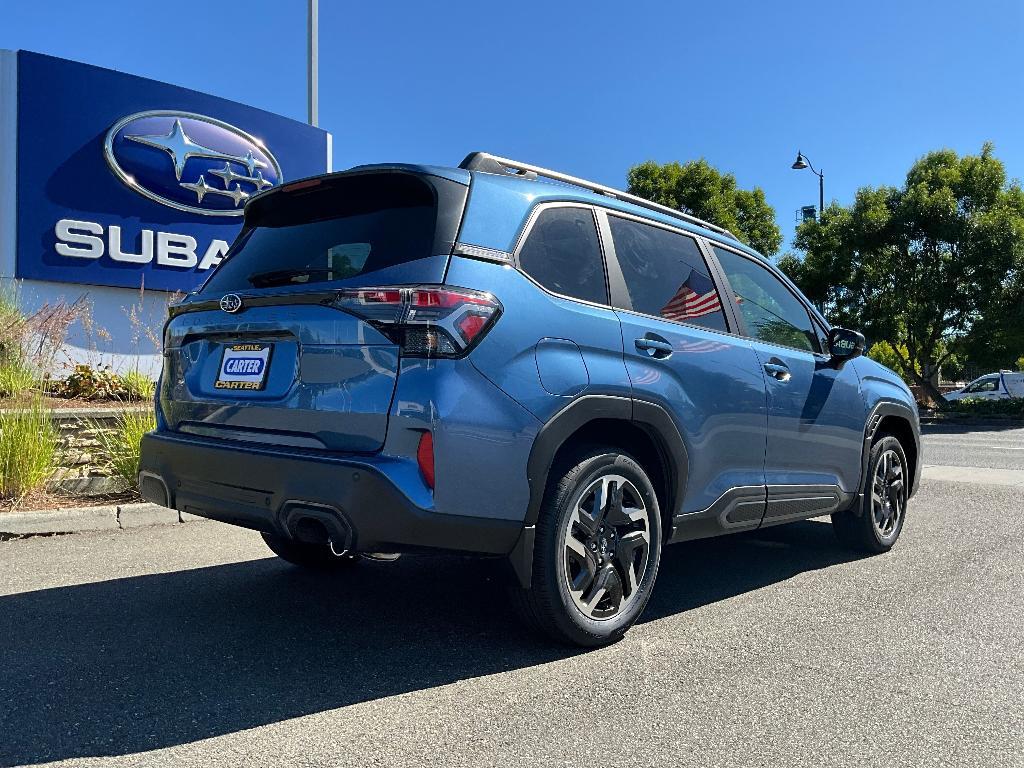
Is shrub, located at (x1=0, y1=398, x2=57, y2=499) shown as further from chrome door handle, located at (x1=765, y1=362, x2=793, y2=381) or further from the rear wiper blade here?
chrome door handle, located at (x1=765, y1=362, x2=793, y2=381)

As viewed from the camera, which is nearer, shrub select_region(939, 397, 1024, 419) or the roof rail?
the roof rail

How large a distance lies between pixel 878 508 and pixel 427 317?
150 inches

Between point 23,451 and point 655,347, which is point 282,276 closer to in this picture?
point 655,347

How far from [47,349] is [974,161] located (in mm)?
26146

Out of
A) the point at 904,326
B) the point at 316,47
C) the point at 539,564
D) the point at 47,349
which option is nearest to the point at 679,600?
the point at 539,564

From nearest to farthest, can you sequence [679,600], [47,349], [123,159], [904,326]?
[679,600] → [47,349] → [123,159] → [904,326]

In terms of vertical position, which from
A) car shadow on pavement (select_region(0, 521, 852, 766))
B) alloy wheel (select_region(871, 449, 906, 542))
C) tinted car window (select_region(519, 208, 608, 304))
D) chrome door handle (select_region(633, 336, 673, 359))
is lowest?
car shadow on pavement (select_region(0, 521, 852, 766))

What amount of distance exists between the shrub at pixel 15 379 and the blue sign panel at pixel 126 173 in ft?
13.1

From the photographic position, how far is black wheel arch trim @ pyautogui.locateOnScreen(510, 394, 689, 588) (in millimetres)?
3037

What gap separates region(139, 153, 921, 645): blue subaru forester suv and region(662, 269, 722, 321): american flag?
0.05 feet

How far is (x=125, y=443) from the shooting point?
6.37 meters

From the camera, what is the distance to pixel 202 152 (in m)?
13.2

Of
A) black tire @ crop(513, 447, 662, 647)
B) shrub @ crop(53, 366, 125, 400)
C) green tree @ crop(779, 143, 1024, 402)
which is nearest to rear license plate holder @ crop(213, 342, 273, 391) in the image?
black tire @ crop(513, 447, 662, 647)

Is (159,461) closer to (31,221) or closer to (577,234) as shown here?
(577,234)
